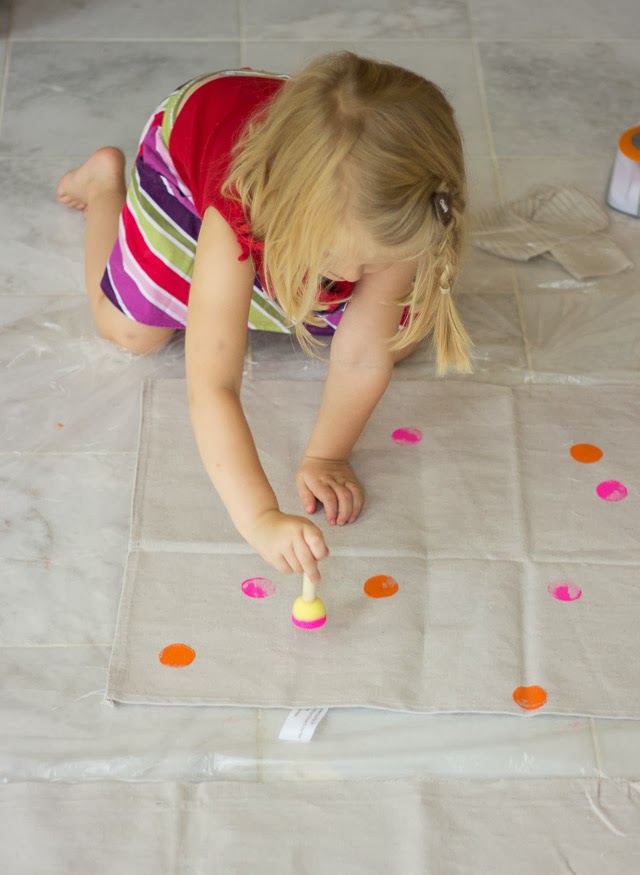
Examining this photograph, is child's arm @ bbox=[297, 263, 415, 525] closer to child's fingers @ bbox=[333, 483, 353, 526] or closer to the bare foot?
child's fingers @ bbox=[333, 483, 353, 526]

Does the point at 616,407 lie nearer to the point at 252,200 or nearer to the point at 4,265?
the point at 252,200

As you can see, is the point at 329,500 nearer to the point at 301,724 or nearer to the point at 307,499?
the point at 307,499

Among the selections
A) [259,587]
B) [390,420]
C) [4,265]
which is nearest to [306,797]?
[259,587]

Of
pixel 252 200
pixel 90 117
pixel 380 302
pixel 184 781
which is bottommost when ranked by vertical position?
pixel 184 781

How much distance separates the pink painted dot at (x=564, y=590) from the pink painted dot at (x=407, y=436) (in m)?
0.22

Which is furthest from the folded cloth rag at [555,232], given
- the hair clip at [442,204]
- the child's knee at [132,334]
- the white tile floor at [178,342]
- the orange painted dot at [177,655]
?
the orange painted dot at [177,655]

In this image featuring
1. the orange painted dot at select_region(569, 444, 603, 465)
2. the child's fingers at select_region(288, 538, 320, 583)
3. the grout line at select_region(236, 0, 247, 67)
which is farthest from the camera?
the grout line at select_region(236, 0, 247, 67)

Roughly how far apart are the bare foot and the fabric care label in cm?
73

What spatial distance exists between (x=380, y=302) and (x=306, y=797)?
46 centimetres

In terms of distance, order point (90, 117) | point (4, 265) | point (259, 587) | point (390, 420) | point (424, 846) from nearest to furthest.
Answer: point (424, 846) < point (259, 587) < point (390, 420) < point (4, 265) < point (90, 117)

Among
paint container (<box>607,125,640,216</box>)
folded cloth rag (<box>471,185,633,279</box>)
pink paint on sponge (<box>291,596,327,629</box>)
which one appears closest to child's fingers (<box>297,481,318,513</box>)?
pink paint on sponge (<box>291,596,327,629</box>)

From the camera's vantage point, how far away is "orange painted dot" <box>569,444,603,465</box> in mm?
1162

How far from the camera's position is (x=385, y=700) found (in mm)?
962

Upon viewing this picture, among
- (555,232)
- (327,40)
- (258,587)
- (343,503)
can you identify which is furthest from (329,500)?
(327,40)
